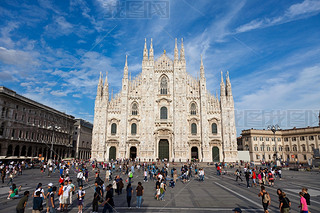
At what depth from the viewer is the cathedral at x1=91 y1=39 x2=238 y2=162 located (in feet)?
145

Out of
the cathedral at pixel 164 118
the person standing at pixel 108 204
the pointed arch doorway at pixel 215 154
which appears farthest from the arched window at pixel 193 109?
the person standing at pixel 108 204

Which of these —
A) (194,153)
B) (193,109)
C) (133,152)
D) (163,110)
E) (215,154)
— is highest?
(193,109)

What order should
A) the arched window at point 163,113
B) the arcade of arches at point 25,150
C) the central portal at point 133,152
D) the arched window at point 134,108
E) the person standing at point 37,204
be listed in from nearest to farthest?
the person standing at point 37,204, the arcade of arches at point 25,150, the central portal at point 133,152, the arched window at point 163,113, the arched window at point 134,108

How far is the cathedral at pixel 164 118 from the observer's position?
44062 millimetres

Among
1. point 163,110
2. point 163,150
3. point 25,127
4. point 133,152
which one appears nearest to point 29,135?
point 25,127

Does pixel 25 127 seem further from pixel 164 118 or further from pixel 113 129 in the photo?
pixel 164 118

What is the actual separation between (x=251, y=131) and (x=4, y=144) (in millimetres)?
60518

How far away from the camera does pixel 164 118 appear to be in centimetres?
4616

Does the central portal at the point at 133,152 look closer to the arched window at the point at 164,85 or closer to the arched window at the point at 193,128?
the arched window at the point at 193,128

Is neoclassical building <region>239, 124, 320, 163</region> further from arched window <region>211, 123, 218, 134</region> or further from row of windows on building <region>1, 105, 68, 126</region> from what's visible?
row of windows on building <region>1, 105, 68, 126</region>

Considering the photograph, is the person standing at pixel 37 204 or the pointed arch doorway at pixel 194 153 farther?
the pointed arch doorway at pixel 194 153

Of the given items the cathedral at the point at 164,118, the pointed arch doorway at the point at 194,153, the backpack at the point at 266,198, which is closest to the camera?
the backpack at the point at 266,198

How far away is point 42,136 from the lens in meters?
49.1

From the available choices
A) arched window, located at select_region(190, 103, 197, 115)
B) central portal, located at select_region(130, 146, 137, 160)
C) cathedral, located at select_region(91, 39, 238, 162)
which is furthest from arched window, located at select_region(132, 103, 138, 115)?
arched window, located at select_region(190, 103, 197, 115)
